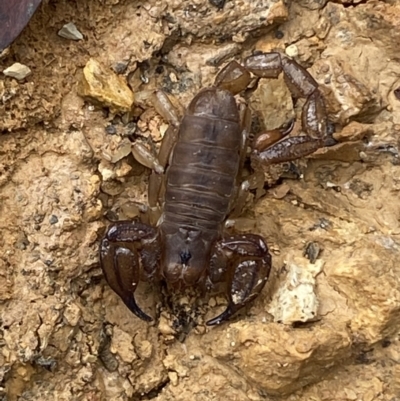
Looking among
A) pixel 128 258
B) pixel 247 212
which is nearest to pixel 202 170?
pixel 247 212

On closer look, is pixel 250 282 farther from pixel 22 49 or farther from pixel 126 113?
pixel 22 49

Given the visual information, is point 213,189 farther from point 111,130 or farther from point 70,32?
point 70,32

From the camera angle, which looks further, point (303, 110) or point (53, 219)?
point (303, 110)

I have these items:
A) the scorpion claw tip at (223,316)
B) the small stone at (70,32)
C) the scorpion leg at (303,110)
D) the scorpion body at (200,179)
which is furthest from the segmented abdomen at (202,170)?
the small stone at (70,32)

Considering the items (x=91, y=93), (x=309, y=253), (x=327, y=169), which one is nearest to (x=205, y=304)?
(x=309, y=253)

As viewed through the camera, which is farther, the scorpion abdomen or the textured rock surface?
the scorpion abdomen

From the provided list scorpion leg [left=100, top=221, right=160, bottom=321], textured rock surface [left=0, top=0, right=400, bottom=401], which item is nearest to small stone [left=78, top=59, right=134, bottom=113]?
textured rock surface [left=0, top=0, right=400, bottom=401]

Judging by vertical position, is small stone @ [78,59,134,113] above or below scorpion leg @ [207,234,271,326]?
above

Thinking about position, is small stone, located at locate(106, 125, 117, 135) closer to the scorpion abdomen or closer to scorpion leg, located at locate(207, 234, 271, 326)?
the scorpion abdomen
